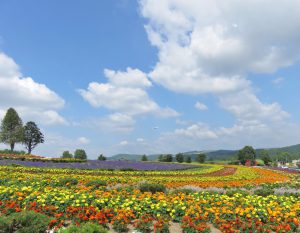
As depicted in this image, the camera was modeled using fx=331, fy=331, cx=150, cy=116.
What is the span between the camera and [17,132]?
59.2 m

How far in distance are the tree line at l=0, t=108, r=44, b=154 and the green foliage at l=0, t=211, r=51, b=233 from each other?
180 ft

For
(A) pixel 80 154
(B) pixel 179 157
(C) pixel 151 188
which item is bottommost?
(C) pixel 151 188

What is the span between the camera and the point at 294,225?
357 inches

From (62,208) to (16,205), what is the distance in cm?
133

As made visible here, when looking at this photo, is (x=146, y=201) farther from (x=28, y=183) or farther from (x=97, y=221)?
(x=28, y=183)

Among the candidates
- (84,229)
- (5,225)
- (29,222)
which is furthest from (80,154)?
(84,229)

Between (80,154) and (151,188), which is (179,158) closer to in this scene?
(80,154)

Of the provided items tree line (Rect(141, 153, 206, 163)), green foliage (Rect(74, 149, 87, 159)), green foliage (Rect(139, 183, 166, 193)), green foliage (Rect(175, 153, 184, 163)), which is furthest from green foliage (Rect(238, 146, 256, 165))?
green foliage (Rect(139, 183, 166, 193))

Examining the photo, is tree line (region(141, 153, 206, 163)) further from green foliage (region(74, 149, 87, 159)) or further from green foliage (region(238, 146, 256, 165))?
green foliage (region(74, 149, 87, 159))

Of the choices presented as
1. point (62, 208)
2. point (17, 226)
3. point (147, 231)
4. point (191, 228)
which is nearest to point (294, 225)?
point (191, 228)

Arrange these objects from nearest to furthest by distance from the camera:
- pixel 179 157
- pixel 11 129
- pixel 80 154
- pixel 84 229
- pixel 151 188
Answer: pixel 84 229 → pixel 151 188 → pixel 80 154 → pixel 179 157 → pixel 11 129

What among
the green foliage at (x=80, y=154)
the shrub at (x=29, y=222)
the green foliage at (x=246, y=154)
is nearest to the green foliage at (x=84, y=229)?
the shrub at (x=29, y=222)

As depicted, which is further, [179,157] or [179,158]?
[179,157]

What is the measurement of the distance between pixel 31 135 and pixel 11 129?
15.4ft
